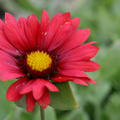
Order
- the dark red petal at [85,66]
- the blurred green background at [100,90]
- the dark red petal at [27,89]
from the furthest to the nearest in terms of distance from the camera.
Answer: the blurred green background at [100,90]
the dark red petal at [85,66]
the dark red petal at [27,89]

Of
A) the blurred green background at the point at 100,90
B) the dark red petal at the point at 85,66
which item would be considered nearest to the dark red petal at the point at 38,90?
the dark red petal at the point at 85,66

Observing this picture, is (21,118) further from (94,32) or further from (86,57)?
(94,32)

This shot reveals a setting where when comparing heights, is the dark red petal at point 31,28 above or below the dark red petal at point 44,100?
above

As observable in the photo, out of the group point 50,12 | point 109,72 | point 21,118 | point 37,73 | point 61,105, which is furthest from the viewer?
point 50,12

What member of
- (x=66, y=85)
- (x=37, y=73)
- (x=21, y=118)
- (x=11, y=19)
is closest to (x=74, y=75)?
(x=66, y=85)

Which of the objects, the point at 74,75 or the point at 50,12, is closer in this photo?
the point at 74,75

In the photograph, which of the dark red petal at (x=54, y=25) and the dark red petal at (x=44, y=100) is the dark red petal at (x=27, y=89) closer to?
the dark red petal at (x=44, y=100)

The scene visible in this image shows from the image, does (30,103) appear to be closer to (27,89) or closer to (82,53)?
(27,89)
